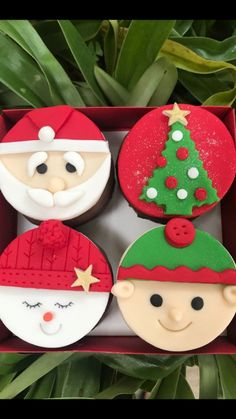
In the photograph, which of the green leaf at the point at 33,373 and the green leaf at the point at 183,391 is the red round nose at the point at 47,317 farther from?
the green leaf at the point at 183,391

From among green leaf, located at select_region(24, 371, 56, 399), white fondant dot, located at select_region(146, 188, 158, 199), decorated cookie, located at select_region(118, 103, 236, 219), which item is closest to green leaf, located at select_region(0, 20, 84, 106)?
decorated cookie, located at select_region(118, 103, 236, 219)

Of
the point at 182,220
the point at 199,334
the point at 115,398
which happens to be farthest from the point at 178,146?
the point at 115,398

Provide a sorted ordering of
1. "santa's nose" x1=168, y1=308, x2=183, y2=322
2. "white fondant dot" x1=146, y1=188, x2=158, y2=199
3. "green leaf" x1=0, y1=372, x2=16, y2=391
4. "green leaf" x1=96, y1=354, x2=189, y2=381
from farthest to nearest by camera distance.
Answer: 1. "green leaf" x1=0, y1=372, x2=16, y2=391
2. "green leaf" x1=96, y1=354, x2=189, y2=381
3. "white fondant dot" x1=146, y1=188, x2=158, y2=199
4. "santa's nose" x1=168, y1=308, x2=183, y2=322

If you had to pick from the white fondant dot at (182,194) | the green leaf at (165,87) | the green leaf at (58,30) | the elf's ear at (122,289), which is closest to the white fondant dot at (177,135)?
the white fondant dot at (182,194)

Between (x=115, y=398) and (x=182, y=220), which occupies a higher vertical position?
(x=182, y=220)

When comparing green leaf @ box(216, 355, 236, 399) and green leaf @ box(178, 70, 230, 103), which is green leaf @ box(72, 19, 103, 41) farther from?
green leaf @ box(216, 355, 236, 399)

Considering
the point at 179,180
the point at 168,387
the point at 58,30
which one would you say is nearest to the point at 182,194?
the point at 179,180

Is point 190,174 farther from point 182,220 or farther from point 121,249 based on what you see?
point 121,249
